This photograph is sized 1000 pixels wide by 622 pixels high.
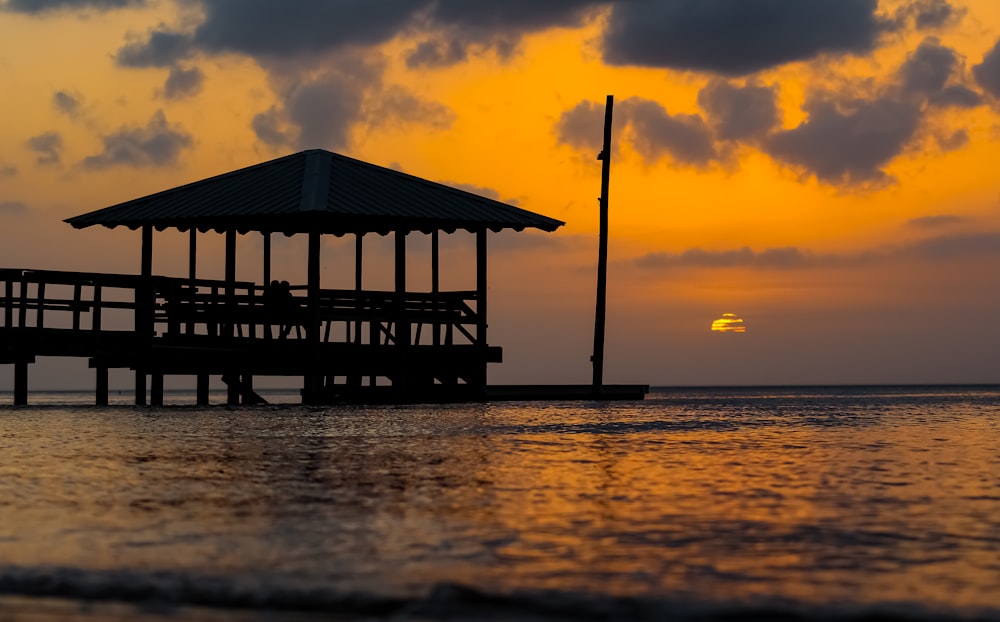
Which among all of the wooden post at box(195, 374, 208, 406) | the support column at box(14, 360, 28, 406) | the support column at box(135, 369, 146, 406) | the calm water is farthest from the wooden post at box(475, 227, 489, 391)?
the calm water

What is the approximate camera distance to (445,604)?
625 cm

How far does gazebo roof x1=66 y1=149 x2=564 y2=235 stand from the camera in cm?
2770

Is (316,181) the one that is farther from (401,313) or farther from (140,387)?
(140,387)

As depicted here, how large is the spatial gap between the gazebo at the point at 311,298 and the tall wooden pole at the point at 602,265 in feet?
18.2

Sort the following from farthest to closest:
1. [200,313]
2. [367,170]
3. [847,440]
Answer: [367,170], [200,313], [847,440]

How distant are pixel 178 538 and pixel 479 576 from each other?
2.47 m

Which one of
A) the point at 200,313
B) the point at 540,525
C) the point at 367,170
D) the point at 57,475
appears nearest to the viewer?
the point at 540,525

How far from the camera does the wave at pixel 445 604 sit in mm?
6117

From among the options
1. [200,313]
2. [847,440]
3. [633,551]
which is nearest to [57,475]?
[633,551]

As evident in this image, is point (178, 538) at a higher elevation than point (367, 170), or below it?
below

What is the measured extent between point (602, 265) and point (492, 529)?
27.8 metres

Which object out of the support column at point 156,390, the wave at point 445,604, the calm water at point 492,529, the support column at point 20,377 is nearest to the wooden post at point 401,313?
the support column at point 156,390

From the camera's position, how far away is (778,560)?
303 inches

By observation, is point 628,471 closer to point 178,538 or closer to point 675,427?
point 178,538
